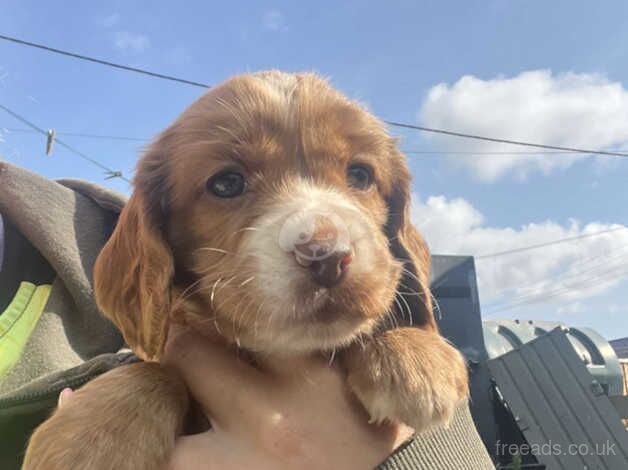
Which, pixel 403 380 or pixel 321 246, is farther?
pixel 403 380

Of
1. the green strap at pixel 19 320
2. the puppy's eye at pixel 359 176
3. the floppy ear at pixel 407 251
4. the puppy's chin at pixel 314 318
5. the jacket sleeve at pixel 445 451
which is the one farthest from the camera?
the green strap at pixel 19 320

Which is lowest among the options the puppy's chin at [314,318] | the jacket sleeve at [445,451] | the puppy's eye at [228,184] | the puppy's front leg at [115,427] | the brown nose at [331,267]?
the puppy's front leg at [115,427]

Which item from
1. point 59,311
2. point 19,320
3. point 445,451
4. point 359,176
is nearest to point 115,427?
point 445,451

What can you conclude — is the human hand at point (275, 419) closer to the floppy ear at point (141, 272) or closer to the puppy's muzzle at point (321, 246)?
the floppy ear at point (141, 272)

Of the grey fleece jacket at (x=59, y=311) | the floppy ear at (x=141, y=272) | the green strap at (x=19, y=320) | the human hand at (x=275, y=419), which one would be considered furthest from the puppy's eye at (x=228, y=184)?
the green strap at (x=19, y=320)

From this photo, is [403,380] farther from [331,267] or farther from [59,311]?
[59,311]

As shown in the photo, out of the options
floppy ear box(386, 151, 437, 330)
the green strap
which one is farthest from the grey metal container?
the green strap
